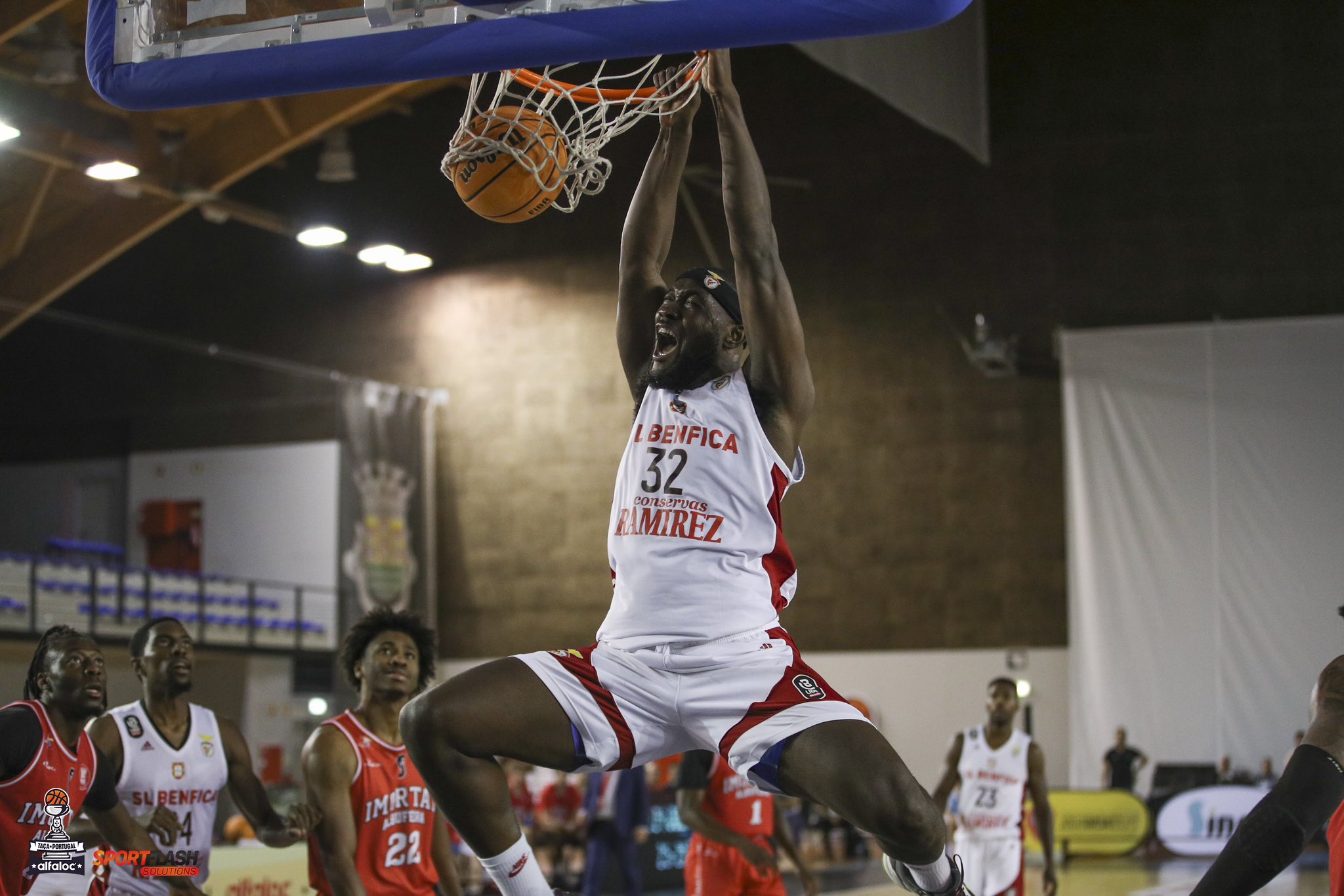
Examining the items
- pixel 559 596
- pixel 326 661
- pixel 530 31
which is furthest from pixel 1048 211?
pixel 530 31

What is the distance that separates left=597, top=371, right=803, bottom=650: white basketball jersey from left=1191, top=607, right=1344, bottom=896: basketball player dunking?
1.29 m

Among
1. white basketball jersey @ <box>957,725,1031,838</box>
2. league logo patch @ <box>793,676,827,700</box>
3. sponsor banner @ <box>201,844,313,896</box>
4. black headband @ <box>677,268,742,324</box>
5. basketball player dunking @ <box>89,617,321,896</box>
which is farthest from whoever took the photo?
white basketball jersey @ <box>957,725,1031,838</box>

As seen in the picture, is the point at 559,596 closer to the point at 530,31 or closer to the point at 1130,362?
the point at 1130,362

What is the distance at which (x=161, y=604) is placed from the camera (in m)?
20.5

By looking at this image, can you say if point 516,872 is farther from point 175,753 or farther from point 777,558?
point 175,753

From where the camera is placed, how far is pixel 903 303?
21516 millimetres

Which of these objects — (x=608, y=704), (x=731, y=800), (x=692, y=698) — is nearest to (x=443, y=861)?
(x=731, y=800)

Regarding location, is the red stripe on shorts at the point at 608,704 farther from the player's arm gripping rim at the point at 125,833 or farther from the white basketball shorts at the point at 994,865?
the white basketball shorts at the point at 994,865

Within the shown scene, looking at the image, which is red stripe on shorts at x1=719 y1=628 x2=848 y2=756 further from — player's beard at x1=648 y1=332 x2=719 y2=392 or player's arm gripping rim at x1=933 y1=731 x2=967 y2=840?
player's arm gripping rim at x1=933 y1=731 x2=967 y2=840

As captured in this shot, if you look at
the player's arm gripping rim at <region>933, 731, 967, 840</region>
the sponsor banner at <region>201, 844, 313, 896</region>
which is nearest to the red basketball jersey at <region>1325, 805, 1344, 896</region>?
the player's arm gripping rim at <region>933, 731, 967, 840</region>

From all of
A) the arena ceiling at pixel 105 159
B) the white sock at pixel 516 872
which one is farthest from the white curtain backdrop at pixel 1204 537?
the white sock at pixel 516 872

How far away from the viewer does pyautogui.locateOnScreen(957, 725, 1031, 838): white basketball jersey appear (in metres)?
9.16

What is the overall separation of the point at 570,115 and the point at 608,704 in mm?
2151

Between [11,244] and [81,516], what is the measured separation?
8815 millimetres
